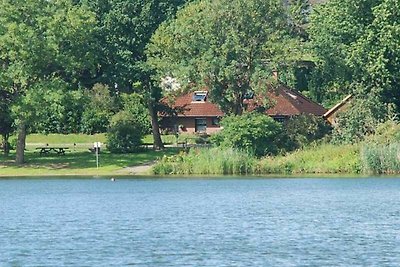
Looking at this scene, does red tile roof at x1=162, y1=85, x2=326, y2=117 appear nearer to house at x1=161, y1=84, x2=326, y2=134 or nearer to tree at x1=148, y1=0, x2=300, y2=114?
house at x1=161, y1=84, x2=326, y2=134

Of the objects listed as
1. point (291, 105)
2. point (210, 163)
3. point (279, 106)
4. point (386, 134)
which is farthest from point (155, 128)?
point (386, 134)

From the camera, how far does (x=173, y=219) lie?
149 ft

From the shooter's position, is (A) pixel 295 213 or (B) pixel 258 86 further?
(B) pixel 258 86

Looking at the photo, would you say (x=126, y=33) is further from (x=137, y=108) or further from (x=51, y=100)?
(x=137, y=108)

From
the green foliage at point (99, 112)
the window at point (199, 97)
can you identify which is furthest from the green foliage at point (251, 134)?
the window at point (199, 97)

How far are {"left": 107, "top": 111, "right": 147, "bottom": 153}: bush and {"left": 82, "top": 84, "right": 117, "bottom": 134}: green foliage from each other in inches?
311

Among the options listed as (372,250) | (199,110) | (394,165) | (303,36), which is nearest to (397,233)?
(372,250)

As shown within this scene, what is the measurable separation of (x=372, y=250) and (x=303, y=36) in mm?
86099

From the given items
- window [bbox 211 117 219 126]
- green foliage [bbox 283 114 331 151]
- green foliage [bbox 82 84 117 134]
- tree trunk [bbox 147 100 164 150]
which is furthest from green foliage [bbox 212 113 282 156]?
window [bbox 211 117 219 126]

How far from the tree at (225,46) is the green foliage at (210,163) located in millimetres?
8910

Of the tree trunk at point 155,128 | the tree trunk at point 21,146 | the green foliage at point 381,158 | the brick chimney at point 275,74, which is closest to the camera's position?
the green foliage at point 381,158

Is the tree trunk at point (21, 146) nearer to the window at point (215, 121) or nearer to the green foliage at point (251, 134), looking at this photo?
the green foliage at point (251, 134)

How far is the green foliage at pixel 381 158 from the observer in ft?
230

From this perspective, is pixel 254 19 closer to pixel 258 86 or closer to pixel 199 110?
pixel 258 86
